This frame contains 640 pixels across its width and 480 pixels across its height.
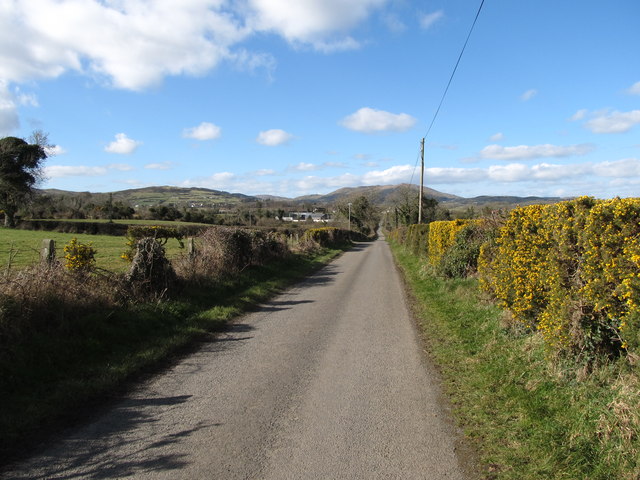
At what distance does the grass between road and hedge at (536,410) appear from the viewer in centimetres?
339

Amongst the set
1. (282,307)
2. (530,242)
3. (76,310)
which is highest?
(530,242)

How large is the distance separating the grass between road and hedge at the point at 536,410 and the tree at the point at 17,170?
217ft

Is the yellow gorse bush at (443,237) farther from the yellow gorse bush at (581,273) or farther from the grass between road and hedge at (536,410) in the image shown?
the grass between road and hedge at (536,410)

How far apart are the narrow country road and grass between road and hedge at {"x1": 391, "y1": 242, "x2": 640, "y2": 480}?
34 centimetres

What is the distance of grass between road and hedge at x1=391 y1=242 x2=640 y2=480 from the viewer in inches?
133

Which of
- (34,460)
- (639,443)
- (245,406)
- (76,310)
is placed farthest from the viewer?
(76,310)

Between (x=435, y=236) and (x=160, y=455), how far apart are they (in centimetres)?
1512

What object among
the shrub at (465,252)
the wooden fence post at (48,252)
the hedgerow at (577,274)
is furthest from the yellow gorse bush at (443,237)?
the wooden fence post at (48,252)

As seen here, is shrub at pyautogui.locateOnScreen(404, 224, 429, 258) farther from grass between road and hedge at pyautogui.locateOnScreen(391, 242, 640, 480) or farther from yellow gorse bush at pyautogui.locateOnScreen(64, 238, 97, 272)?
yellow gorse bush at pyautogui.locateOnScreen(64, 238, 97, 272)

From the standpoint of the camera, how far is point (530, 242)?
6.72 m

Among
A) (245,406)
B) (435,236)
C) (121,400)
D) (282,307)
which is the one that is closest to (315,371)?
(245,406)

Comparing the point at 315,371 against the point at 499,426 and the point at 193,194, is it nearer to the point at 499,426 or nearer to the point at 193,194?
the point at 499,426

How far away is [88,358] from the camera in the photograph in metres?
6.18

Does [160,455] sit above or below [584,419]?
below
